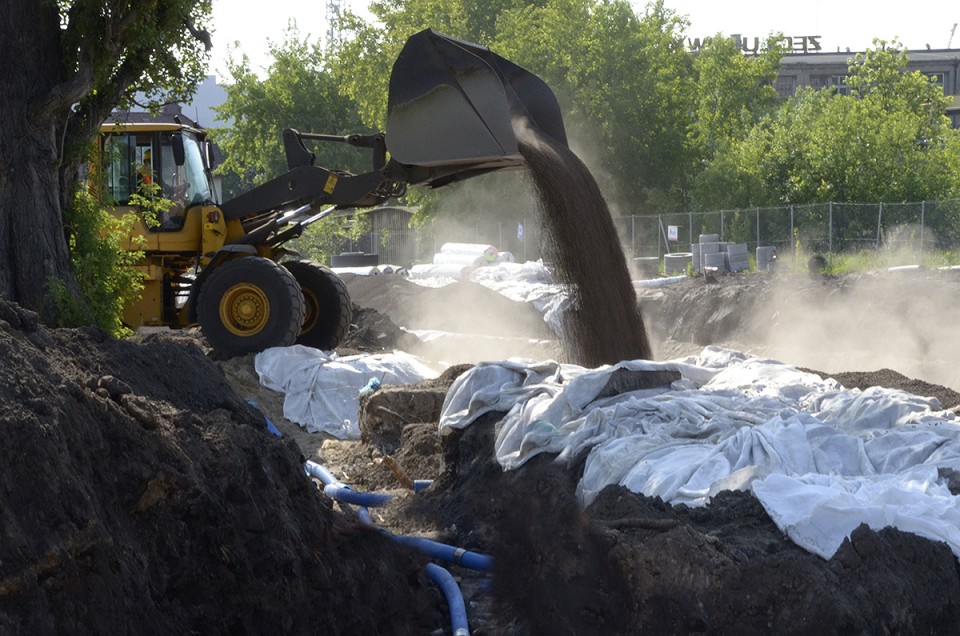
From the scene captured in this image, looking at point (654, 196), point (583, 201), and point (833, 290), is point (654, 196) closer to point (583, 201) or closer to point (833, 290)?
point (833, 290)

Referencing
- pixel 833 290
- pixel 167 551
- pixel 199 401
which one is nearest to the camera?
pixel 167 551

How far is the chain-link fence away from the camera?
78.4 feet

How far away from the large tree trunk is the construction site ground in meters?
2.23

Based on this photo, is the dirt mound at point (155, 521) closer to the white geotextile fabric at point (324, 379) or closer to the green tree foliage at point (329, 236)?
the white geotextile fabric at point (324, 379)

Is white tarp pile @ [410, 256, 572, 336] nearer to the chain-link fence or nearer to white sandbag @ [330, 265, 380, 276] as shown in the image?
white sandbag @ [330, 265, 380, 276]

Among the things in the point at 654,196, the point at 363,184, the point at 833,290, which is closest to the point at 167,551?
the point at 363,184

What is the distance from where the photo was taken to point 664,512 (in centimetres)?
568

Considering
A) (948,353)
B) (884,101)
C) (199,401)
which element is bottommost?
(948,353)

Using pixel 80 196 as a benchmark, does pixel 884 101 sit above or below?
above

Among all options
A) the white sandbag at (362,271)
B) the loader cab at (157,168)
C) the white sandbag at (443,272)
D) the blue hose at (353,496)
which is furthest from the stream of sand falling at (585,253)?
the white sandbag at (362,271)

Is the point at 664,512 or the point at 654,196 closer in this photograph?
the point at 664,512

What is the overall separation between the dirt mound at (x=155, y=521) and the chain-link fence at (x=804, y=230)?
1303 cm

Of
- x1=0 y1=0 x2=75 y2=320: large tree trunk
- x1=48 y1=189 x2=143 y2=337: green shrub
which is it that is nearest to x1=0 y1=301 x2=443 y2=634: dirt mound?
x1=0 y1=0 x2=75 y2=320: large tree trunk

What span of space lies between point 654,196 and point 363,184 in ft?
85.1
